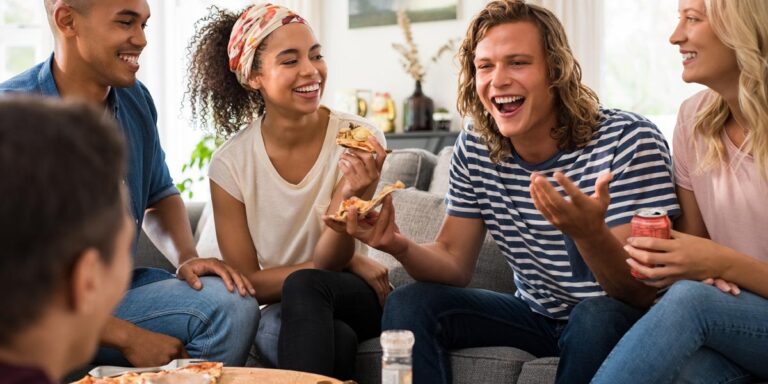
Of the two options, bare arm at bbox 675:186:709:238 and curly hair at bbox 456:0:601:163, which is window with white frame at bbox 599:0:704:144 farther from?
bare arm at bbox 675:186:709:238

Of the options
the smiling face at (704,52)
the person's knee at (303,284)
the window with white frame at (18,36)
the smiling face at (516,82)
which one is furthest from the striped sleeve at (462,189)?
the window with white frame at (18,36)

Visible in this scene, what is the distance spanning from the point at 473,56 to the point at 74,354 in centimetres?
172

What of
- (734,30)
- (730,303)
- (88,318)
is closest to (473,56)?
(734,30)

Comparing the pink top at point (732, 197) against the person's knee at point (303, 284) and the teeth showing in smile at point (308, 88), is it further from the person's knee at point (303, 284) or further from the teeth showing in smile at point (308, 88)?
the teeth showing in smile at point (308, 88)

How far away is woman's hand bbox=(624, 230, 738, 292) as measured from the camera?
1.97 metres

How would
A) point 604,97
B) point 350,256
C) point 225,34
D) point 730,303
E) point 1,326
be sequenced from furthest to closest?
point 604,97
point 225,34
point 350,256
point 730,303
point 1,326

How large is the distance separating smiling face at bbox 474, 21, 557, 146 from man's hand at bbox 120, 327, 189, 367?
3.14ft

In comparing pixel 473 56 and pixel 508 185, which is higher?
pixel 473 56

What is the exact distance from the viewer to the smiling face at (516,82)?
2350 millimetres

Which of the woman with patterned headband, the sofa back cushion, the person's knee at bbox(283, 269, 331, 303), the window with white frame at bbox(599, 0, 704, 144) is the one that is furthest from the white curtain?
the person's knee at bbox(283, 269, 331, 303)

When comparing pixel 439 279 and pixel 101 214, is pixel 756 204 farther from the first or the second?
pixel 101 214

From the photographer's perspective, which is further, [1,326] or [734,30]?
[734,30]

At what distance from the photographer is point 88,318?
953 millimetres

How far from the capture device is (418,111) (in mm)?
6141
